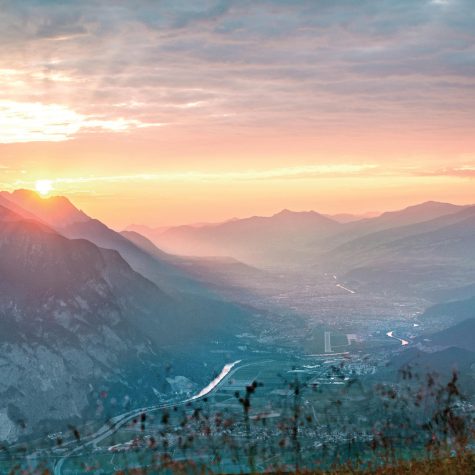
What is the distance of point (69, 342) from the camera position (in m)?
108

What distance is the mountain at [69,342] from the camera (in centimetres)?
9350

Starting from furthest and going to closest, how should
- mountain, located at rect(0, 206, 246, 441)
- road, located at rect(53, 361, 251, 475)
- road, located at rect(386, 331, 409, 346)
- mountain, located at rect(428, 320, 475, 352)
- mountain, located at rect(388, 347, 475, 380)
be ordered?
road, located at rect(386, 331, 409, 346) < mountain, located at rect(428, 320, 475, 352) < mountain, located at rect(388, 347, 475, 380) < mountain, located at rect(0, 206, 246, 441) < road, located at rect(53, 361, 251, 475)

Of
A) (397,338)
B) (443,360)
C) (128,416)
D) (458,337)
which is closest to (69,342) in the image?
(128,416)

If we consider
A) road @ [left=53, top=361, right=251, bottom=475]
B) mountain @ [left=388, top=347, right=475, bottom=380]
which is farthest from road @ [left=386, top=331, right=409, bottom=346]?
road @ [left=53, top=361, right=251, bottom=475]

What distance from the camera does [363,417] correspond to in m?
68.1

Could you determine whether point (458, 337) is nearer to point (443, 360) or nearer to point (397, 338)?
point (397, 338)

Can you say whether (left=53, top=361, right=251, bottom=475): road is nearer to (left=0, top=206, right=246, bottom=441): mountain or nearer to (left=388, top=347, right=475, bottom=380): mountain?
(left=0, top=206, right=246, bottom=441): mountain

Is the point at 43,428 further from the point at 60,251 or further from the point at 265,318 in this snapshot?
the point at 265,318

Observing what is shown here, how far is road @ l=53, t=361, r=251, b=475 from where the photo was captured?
2749 inches

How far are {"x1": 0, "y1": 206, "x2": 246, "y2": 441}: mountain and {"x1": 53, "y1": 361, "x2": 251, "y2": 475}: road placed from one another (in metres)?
2.86

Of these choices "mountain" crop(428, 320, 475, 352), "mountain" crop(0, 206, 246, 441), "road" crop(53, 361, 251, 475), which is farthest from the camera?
"mountain" crop(428, 320, 475, 352)

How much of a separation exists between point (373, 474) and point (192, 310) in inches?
6111

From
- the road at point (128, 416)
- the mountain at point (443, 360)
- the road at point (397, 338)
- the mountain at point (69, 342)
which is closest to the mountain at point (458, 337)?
the road at point (397, 338)

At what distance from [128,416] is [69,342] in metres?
22.3
